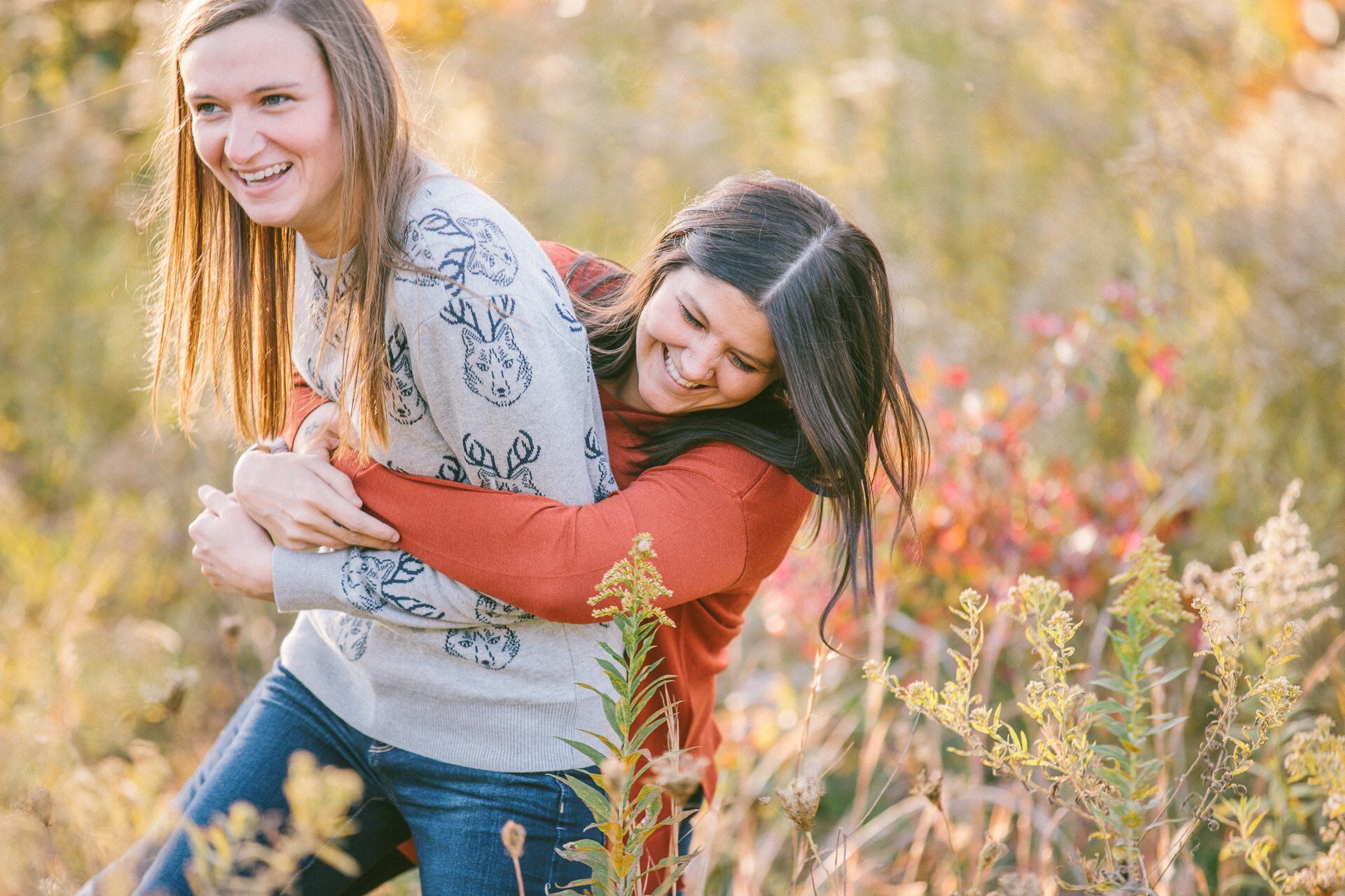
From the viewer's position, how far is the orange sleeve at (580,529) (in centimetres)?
142

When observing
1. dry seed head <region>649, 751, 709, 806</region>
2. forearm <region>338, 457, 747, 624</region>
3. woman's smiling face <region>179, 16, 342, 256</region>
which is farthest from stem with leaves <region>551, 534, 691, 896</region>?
woman's smiling face <region>179, 16, 342, 256</region>

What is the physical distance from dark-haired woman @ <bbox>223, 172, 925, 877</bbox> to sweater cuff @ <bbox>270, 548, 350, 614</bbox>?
0.11 feet

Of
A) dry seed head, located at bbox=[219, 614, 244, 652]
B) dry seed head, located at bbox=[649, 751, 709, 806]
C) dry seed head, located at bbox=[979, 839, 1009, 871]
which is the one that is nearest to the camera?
dry seed head, located at bbox=[649, 751, 709, 806]

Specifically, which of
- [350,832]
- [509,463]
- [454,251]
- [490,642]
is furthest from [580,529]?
[350,832]

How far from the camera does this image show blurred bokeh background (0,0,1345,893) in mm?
2693

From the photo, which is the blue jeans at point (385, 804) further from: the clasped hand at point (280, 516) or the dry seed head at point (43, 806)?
the dry seed head at point (43, 806)

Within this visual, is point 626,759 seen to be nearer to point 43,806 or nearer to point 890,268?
point 43,806

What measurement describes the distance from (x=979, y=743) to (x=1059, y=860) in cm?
121

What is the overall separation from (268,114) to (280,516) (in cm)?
55

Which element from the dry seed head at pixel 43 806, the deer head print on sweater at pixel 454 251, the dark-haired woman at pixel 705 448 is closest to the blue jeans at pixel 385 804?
the dark-haired woman at pixel 705 448

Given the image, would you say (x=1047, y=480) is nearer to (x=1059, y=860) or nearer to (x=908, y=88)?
(x=1059, y=860)

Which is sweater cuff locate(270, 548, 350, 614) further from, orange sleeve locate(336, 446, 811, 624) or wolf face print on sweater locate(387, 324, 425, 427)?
wolf face print on sweater locate(387, 324, 425, 427)

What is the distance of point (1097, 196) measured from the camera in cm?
439

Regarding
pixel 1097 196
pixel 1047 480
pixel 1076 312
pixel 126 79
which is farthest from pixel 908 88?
pixel 126 79
